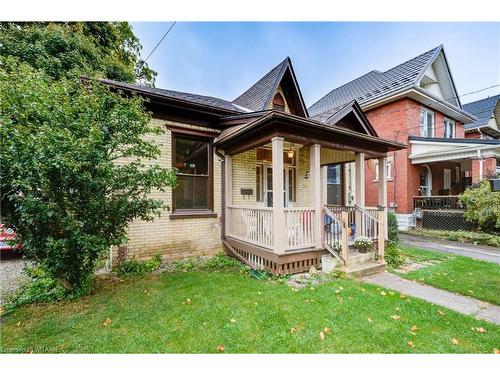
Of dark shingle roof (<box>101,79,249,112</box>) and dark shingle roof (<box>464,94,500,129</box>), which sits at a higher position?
dark shingle roof (<box>464,94,500,129</box>)

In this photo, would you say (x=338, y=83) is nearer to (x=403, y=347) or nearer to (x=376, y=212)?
(x=376, y=212)

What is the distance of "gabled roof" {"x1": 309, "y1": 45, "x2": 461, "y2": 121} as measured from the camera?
12828 mm

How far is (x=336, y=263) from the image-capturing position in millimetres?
5461

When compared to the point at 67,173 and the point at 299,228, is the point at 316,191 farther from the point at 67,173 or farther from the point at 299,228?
the point at 67,173

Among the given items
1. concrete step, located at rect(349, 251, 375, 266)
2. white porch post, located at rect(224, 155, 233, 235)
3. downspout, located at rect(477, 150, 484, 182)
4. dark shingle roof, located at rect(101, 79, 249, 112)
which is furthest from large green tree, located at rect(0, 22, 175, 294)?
downspout, located at rect(477, 150, 484, 182)

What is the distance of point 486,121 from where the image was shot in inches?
753

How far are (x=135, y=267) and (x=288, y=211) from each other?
3.80 metres

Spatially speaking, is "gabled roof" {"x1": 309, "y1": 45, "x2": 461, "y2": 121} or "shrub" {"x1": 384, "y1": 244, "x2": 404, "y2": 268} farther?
"gabled roof" {"x1": 309, "y1": 45, "x2": 461, "y2": 121}

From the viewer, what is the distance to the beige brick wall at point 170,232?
603 cm

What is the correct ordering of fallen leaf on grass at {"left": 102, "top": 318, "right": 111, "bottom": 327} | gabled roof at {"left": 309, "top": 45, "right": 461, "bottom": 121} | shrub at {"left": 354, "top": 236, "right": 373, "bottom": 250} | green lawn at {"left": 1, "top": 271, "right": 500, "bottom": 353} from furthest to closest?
gabled roof at {"left": 309, "top": 45, "right": 461, "bottom": 121} → shrub at {"left": 354, "top": 236, "right": 373, "bottom": 250} → fallen leaf on grass at {"left": 102, "top": 318, "right": 111, "bottom": 327} → green lawn at {"left": 1, "top": 271, "right": 500, "bottom": 353}

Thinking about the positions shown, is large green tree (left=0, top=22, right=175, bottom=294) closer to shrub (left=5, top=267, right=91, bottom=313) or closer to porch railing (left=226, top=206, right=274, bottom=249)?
shrub (left=5, top=267, right=91, bottom=313)
